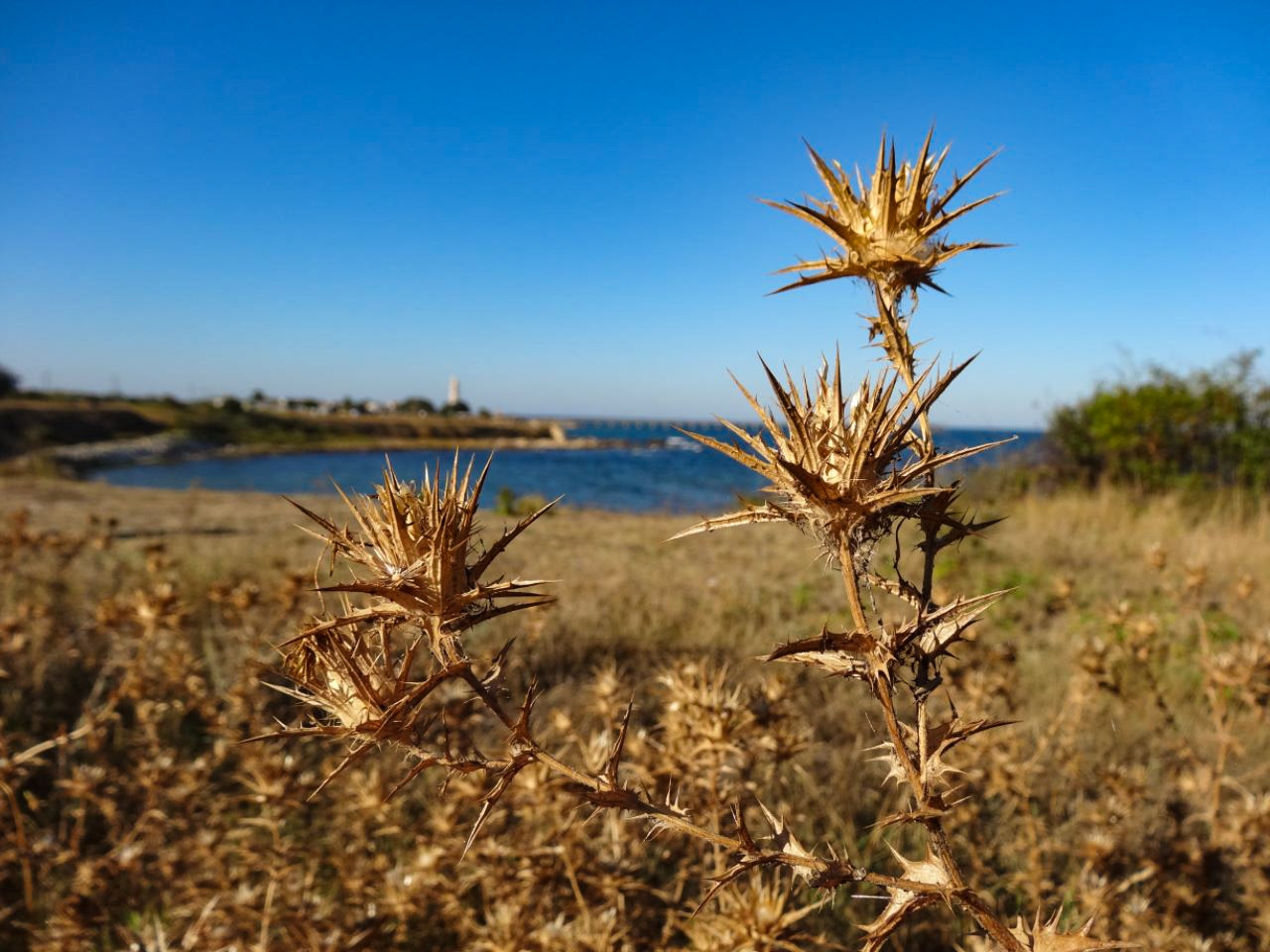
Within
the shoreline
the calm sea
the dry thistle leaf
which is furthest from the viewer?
the calm sea

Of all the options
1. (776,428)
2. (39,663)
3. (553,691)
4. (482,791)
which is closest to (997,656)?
(482,791)

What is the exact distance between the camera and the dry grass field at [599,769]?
167 centimetres

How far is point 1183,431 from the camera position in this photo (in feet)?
37.4

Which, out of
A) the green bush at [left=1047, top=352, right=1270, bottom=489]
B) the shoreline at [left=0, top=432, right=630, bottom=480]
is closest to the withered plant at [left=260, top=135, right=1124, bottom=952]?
the green bush at [left=1047, top=352, right=1270, bottom=489]

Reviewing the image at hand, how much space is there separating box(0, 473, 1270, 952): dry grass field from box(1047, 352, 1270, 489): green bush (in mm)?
6967

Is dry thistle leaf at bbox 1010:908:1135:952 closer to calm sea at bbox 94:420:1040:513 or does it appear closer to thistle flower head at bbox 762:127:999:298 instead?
thistle flower head at bbox 762:127:999:298

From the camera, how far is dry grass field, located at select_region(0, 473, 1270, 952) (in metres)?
1.67

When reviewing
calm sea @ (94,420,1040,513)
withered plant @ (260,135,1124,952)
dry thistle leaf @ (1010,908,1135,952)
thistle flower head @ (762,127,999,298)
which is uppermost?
thistle flower head @ (762,127,999,298)

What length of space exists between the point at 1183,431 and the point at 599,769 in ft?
44.4

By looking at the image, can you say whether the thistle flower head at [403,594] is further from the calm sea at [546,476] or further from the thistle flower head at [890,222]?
the calm sea at [546,476]

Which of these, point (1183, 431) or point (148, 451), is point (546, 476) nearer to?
point (148, 451)

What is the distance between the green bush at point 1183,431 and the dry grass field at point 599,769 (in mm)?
6967

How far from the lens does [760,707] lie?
163cm

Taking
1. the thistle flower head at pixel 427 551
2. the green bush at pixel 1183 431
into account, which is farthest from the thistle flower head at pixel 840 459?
the green bush at pixel 1183 431
